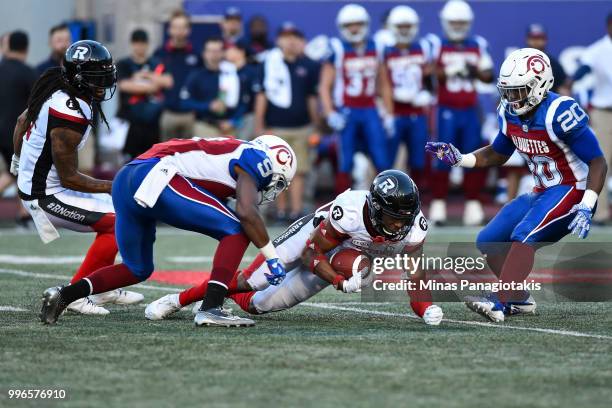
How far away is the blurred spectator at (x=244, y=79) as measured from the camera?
42.5 feet

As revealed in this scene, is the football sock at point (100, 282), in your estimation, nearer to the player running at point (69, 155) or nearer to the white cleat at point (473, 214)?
the player running at point (69, 155)

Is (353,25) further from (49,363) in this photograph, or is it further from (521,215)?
(49,363)

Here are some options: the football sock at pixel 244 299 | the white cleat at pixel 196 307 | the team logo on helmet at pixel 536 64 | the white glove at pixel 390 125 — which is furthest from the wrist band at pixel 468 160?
the white glove at pixel 390 125

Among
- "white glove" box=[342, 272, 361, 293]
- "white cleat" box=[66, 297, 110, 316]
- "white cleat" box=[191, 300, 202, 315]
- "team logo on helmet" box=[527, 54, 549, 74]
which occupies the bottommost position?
"white cleat" box=[66, 297, 110, 316]

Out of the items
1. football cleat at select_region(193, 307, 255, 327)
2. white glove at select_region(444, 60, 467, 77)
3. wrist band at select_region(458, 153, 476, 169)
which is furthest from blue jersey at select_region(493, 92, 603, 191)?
white glove at select_region(444, 60, 467, 77)

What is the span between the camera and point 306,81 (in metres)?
12.8

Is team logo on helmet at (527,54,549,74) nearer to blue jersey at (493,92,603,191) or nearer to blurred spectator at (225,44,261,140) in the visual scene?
blue jersey at (493,92,603,191)

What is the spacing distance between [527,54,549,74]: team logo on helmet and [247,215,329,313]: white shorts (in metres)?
1.44

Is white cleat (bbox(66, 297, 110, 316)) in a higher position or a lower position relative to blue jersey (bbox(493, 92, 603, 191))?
lower

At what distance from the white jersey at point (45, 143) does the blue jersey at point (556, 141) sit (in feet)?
7.73

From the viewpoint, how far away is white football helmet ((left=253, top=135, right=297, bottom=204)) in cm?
616

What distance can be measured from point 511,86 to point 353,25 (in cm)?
580

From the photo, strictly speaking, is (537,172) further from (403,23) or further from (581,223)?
(403,23)

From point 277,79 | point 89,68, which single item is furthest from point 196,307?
point 277,79
